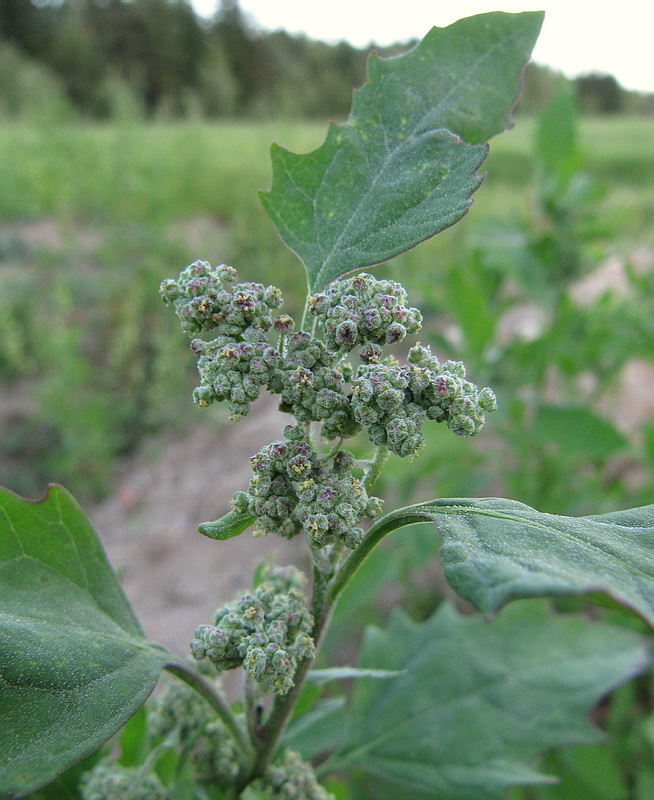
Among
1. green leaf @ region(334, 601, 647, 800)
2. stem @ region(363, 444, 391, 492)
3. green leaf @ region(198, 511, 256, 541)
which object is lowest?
green leaf @ region(334, 601, 647, 800)

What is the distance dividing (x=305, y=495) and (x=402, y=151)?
23.2 inches

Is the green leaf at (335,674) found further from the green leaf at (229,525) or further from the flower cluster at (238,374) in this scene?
the flower cluster at (238,374)

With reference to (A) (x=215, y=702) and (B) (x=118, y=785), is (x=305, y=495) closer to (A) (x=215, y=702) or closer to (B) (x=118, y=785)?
(A) (x=215, y=702)

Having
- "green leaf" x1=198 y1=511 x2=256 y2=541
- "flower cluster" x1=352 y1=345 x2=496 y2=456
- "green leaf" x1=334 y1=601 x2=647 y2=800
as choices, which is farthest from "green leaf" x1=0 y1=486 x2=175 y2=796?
"green leaf" x1=334 y1=601 x2=647 y2=800

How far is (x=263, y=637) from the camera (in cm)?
90

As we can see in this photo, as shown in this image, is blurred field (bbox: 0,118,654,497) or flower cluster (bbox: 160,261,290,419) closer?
flower cluster (bbox: 160,261,290,419)

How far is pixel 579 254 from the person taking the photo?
10.4 ft

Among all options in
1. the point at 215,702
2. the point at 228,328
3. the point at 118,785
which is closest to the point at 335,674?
the point at 215,702

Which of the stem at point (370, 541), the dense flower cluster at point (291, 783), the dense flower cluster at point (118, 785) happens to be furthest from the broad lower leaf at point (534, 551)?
the dense flower cluster at point (118, 785)

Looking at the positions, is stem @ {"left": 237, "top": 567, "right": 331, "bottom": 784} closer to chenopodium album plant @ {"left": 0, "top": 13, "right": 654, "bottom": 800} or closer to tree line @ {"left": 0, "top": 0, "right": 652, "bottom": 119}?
chenopodium album plant @ {"left": 0, "top": 13, "right": 654, "bottom": 800}

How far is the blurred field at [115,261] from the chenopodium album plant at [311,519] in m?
1.85

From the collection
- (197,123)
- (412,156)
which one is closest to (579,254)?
(412,156)

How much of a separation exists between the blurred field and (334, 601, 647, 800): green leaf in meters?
1.60

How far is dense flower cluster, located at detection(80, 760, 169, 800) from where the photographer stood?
1096 millimetres
